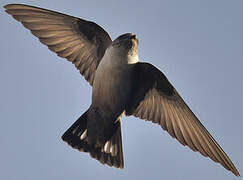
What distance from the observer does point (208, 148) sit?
720cm

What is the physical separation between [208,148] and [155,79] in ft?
4.82

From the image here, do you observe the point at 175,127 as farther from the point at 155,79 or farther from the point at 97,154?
the point at 97,154

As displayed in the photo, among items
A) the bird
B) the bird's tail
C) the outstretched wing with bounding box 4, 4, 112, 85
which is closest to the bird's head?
the bird

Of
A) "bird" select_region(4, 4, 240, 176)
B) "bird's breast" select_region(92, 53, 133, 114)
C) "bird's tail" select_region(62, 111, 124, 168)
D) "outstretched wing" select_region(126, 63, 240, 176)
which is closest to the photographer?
"bird's breast" select_region(92, 53, 133, 114)

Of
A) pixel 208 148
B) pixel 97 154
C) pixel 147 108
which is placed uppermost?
pixel 147 108

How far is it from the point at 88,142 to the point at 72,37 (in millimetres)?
1934

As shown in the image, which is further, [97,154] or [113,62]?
[97,154]

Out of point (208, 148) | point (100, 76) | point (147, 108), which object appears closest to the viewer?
point (100, 76)

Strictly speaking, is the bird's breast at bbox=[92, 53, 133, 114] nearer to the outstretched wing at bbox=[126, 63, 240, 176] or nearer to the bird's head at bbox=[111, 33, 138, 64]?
the bird's head at bbox=[111, 33, 138, 64]

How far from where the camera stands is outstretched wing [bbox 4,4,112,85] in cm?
747

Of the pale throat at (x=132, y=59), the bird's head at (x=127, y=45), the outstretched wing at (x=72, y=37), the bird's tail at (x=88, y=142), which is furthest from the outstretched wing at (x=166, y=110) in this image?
the outstretched wing at (x=72, y=37)

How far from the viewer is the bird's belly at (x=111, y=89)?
677 centimetres

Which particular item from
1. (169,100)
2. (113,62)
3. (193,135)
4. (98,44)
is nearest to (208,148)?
(193,135)

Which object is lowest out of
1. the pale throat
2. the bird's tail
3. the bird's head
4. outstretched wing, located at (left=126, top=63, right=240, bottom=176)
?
the bird's tail
